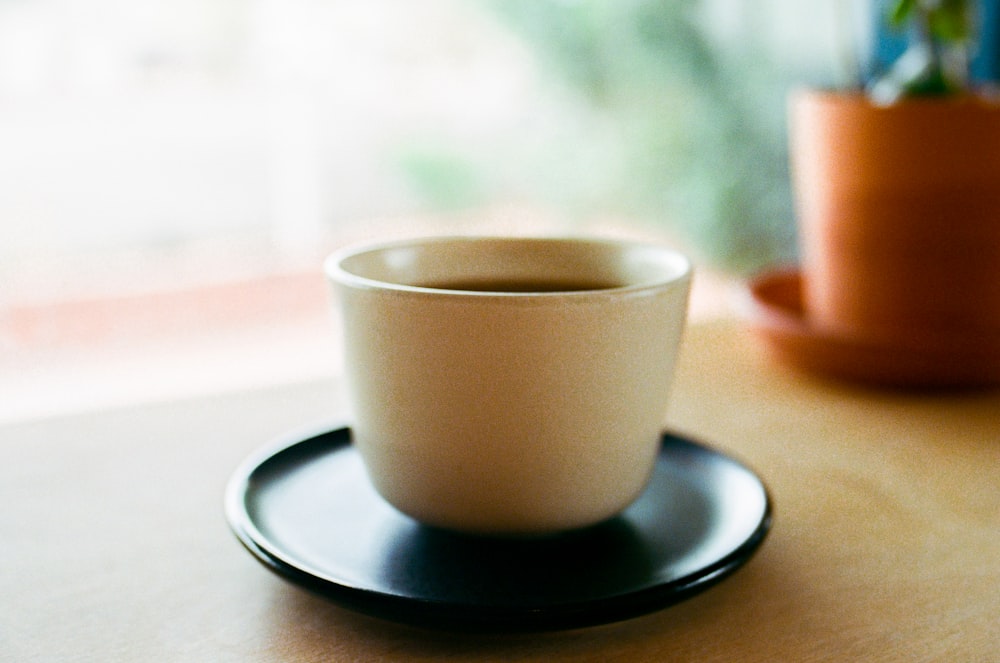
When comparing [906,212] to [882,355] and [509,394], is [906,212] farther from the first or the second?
[509,394]

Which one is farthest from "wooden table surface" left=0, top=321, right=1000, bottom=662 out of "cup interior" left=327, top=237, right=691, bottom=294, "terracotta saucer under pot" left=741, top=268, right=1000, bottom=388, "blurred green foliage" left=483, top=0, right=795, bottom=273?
"blurred green foliage" left=483, top=0, right=795, bottom=273

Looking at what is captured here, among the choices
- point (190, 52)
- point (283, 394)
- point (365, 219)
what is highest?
point (190, 52)

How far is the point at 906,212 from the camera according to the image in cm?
51

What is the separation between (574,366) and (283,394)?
0.27 m

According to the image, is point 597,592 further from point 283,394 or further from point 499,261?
point 283,394

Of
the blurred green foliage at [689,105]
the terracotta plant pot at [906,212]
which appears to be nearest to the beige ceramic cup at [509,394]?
the terracotta plant pot at [906,212]

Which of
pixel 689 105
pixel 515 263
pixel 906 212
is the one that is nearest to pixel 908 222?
pixel 906 212

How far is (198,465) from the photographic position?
44 centimetres

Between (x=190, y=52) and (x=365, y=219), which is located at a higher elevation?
(x=190, y=52)

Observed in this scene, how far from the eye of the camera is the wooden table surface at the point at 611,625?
0.30 metres

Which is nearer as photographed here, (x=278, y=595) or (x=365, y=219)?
(x=278, y=595)

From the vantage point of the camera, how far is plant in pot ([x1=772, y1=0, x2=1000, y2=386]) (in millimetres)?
498

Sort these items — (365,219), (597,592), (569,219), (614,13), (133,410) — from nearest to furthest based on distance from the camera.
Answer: (597,592) < (133,410) < (614,13) < (569,219) < (365,219)

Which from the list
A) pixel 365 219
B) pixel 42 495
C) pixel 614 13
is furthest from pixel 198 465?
pixel 365 219
